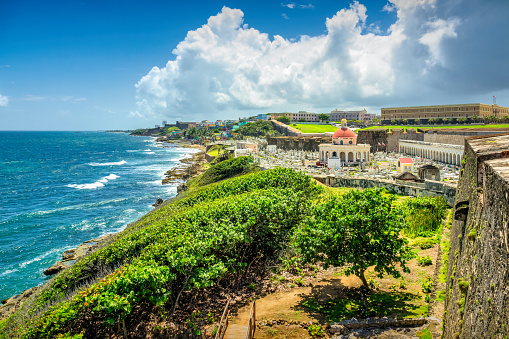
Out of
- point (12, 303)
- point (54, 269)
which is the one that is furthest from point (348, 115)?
point (12, 303)

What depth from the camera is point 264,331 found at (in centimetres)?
858

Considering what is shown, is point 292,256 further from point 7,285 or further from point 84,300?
point 7,285

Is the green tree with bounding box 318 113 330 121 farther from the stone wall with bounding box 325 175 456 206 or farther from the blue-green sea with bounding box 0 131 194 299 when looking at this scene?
the stone wall with bounding box 325 175 456 206

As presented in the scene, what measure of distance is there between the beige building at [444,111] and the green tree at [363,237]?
6788 centimetres

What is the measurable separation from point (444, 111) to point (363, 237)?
71280mm

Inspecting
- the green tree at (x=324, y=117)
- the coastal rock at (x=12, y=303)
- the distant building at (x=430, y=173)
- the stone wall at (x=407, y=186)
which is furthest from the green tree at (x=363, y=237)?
A: the green tree at (x=324, y=117)

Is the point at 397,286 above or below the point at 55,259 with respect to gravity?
above

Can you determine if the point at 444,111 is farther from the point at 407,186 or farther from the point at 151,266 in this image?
the point at 151,266

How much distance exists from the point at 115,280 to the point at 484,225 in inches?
305

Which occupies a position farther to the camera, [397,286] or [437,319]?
[397,286]

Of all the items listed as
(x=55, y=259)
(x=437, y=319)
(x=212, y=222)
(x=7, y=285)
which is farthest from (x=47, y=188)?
(x=437, y=319)

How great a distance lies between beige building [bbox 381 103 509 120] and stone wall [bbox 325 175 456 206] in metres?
53.4

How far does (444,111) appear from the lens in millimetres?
68938

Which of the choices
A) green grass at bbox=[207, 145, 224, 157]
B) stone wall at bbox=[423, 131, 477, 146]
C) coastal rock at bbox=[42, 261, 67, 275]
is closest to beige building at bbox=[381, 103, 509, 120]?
stone wall at bbox=[423, 131, 477, 146]
